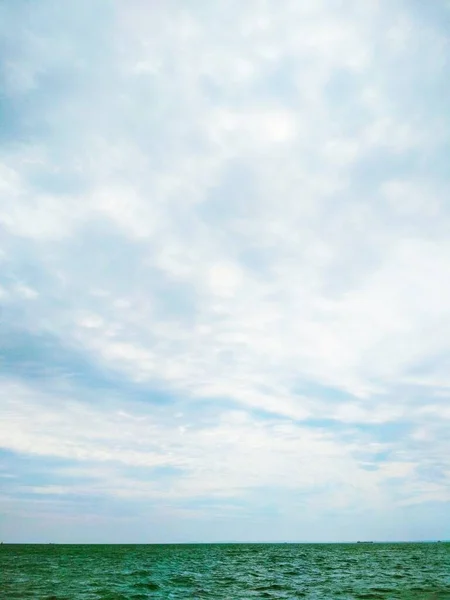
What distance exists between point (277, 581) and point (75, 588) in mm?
21635

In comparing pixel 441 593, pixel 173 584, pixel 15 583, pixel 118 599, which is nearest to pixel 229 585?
pixel 173 584

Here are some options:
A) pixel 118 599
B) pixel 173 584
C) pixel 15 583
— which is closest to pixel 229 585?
pixel 173 584

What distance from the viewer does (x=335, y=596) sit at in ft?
130

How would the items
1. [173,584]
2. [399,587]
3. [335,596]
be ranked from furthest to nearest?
[173,584] → [399,587] → [335,596]

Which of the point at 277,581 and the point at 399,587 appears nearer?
the point at 399,587

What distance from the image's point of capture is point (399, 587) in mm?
45781

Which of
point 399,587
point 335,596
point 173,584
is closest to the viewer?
point 335,596

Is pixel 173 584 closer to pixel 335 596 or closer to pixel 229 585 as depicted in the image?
pixel 229 585

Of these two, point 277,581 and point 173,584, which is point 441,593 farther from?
point 173,584

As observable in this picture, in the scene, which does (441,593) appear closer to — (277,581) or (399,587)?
(399,587)

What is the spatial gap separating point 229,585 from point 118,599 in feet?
44.0

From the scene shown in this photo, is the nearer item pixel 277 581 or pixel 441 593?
pixel 441 593

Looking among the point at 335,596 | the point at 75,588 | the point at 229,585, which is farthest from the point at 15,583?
the point at 335,596

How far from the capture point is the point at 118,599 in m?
40.1
